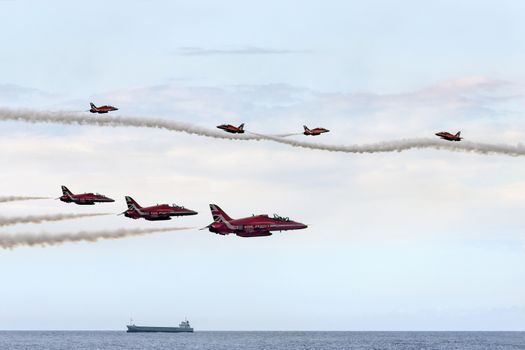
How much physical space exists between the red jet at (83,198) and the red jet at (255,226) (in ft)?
103

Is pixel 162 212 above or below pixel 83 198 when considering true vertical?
below

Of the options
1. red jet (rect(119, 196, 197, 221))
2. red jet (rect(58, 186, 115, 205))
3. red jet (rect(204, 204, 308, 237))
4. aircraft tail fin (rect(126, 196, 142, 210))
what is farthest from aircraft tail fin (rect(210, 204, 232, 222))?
red jet (rect(58, 186, 115, 205))

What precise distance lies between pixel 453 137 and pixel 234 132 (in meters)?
38.9

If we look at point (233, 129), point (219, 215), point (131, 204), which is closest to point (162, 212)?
point (131, 204)

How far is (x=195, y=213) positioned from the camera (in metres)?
175

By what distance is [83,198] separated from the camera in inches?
7165

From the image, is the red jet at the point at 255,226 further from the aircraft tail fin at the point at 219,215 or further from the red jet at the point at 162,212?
the red jet at the point at 162,212

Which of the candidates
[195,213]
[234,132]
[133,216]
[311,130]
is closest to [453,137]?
[311,130]

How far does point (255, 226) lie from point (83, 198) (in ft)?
138

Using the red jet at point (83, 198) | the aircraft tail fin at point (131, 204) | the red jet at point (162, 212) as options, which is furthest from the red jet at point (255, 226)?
the red jet at point (83, 198)

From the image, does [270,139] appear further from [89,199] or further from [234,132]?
[89,199]

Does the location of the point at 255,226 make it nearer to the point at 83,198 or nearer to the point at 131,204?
the point at 131,204

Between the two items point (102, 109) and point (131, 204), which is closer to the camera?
point (102, 109)

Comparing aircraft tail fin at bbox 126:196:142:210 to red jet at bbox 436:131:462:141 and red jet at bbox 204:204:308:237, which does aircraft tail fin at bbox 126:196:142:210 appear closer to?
red jet at bbox 204:204:308:237
